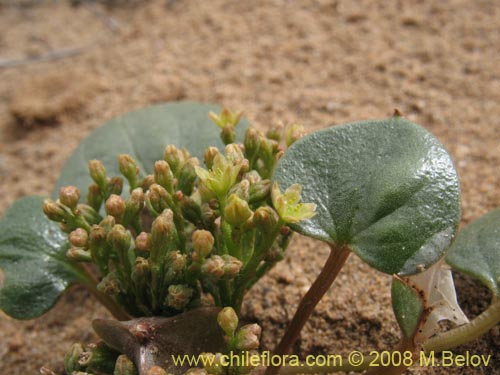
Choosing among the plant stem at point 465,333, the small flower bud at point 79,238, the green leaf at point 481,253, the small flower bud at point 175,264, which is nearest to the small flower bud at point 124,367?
the small flower bud at point 175,264

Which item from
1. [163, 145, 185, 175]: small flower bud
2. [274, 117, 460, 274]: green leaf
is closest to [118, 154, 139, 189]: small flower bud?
[163, 145, 185, 175]: small flower bud

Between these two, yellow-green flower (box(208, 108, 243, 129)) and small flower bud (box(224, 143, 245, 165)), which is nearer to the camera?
small flower bud (box(224, 143, 245, 165))

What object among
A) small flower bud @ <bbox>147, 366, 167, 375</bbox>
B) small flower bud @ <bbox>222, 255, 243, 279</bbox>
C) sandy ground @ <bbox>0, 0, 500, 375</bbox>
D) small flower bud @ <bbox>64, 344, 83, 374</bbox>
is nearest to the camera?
small flower bud @ <bbox>147, 366, 167, 375</bbox>

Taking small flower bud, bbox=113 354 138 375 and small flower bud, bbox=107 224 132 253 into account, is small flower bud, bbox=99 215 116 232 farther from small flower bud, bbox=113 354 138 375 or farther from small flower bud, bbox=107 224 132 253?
small flower bud, bbox=113 354 138 375

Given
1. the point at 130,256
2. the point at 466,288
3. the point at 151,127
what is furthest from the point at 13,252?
the point at 466,288

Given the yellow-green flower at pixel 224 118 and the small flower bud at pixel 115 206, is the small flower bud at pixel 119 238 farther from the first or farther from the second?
the yellow-green flower at pixel 224 118

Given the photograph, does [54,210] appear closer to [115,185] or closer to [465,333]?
[115,185]

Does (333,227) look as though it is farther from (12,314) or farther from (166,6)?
(166,6)
